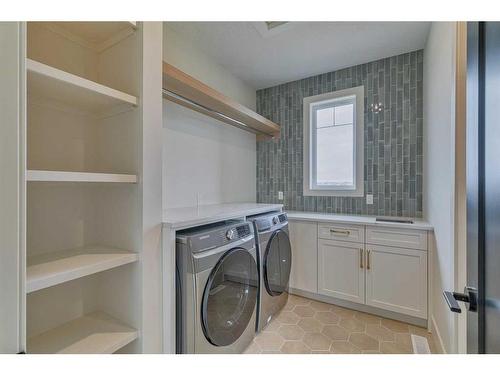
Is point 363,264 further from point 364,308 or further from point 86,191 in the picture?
point 86,191

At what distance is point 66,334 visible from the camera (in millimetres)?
1093

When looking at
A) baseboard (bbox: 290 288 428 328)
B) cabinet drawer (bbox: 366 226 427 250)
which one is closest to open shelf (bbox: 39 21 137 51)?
cabinet drawer (bbox: 366 226 427 250)

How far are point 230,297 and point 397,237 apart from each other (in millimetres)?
1561

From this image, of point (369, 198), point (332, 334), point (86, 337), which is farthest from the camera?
point (369, 198)

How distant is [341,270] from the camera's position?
233 centimetres

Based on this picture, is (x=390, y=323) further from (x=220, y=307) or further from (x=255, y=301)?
(x=220, y=307)

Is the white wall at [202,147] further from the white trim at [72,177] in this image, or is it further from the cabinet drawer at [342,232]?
the cabinet drawer at [342,232]

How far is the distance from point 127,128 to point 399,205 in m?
2.59

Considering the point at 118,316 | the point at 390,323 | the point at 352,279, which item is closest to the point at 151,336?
the point at 118,316

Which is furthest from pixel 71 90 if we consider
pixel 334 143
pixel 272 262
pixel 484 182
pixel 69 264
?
pixel 334 143

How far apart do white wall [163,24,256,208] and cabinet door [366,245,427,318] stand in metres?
1.66

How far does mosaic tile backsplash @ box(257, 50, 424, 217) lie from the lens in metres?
2.40

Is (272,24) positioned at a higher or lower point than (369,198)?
higher

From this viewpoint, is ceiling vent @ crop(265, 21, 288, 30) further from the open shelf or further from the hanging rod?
the open shelf
